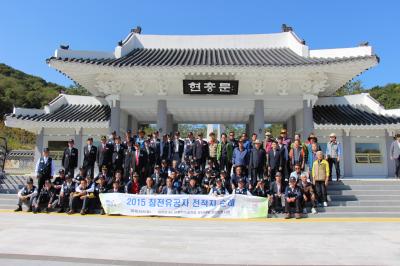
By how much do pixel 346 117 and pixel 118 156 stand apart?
29.8 ft

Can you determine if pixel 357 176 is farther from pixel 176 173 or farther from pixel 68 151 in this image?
pixel 68 151

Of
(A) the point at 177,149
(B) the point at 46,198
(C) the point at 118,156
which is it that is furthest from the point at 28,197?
(A) the point at 177,149

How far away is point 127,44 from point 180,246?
10995 mm

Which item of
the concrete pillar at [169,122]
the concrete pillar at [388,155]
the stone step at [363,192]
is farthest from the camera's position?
the concrete pillar at [169,122]

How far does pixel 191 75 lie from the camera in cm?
1211

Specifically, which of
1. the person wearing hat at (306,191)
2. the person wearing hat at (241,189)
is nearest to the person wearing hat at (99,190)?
the person wearing hat at (241,189)

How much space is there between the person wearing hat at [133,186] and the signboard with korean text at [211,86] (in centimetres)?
426

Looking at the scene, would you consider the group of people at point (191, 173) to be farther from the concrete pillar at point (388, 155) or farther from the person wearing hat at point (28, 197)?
the concrete pillar at point (388, 155)

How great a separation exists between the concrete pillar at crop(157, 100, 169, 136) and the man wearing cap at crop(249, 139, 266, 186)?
4.28 meters

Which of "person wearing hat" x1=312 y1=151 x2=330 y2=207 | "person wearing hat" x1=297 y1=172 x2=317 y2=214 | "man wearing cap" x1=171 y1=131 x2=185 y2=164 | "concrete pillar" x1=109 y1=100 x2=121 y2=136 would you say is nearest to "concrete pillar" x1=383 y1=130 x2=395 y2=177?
"person wearing hat" x1=312 y1=151 x2=330 y2=207

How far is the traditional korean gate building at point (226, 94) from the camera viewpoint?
11602 millimetres

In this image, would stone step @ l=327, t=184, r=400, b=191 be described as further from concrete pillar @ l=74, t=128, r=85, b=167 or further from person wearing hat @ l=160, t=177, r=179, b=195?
concrete pillar @ l=74, t=128, r=85, b=167

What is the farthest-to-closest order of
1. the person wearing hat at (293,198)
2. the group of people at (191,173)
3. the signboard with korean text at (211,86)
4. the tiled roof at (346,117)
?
the tiled roof at (346,117) → the signboard with korean text at (211,86) → the group of people at (191,173) → the person wearing hat at (293,198)

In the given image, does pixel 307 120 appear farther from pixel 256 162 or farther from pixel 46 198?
pixel 46 198
